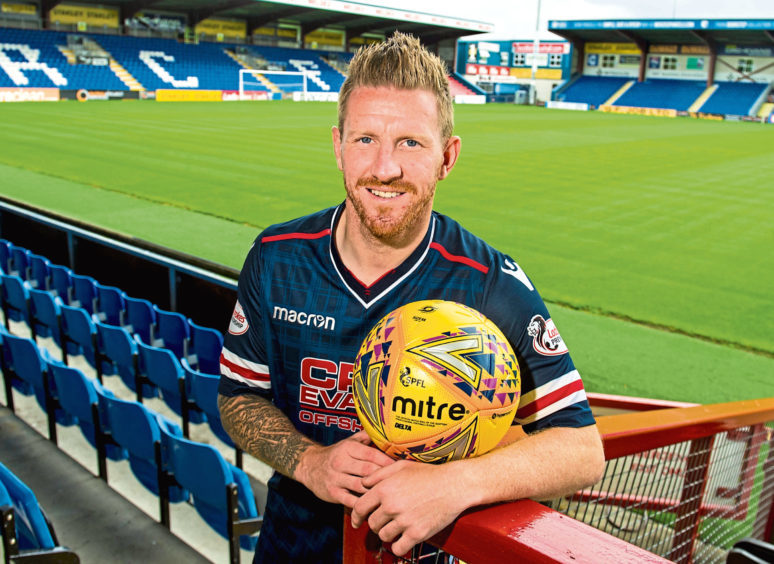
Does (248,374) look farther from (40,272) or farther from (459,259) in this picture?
(40,272)

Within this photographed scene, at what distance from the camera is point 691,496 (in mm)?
2787

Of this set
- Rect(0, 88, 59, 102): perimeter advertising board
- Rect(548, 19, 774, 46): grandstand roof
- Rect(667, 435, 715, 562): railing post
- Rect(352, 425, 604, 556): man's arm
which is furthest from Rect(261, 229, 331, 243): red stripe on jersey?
Rect(548, 19, 774, 46): grandstand roof

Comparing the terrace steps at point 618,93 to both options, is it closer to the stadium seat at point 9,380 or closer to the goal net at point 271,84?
the goal net at point 271,84

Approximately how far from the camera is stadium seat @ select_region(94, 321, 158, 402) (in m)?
5.67

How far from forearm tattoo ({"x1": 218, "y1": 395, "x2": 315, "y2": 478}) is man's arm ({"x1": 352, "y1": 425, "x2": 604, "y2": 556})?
1.58 ft

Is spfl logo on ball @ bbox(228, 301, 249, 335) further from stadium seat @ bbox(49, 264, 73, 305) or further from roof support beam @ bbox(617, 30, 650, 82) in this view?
roof support beam @ bbox(617, 30, 650, 82)

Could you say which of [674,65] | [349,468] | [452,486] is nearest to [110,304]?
[349,468]

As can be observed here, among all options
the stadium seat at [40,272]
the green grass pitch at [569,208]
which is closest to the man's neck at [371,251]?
the green grass pitch at [569,208]

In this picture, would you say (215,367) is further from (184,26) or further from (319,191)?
(184,26)

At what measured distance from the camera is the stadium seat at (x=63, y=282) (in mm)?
7832

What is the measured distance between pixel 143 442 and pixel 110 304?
11.3ft

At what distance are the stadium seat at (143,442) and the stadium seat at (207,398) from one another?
19.8 inches

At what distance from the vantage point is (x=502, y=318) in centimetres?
193

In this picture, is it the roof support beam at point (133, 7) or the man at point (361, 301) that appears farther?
the roof support beam at point (133, 7)
